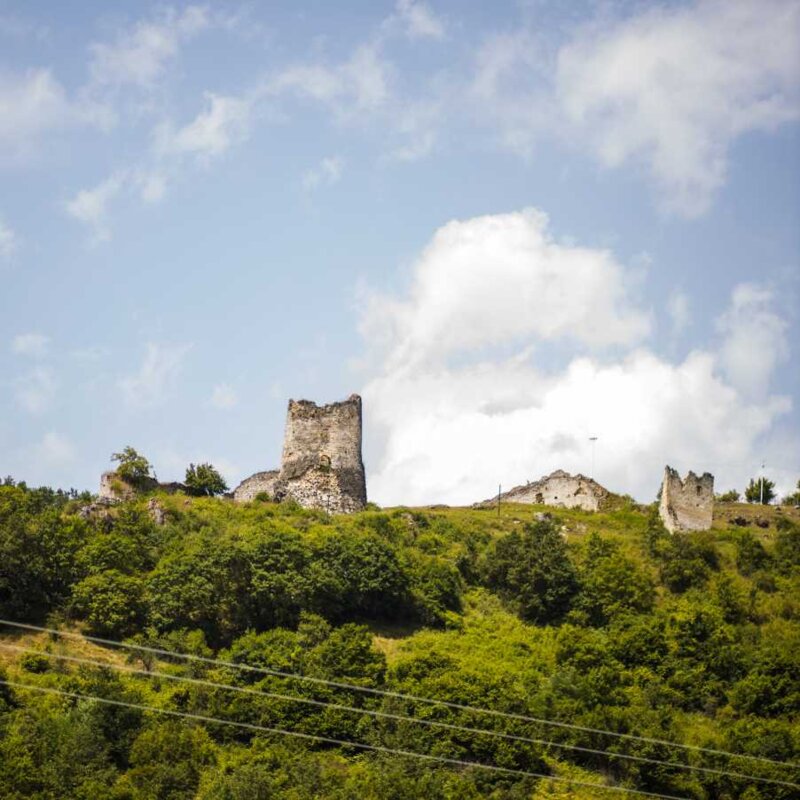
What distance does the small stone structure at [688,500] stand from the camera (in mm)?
77125

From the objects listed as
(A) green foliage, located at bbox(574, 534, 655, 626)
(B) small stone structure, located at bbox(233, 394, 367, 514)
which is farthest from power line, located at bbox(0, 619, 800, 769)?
(B) small stone structure, located at bbox(233, 394, 367, 514)

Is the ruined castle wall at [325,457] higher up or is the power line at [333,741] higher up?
the ruined castle wall at [325,457]

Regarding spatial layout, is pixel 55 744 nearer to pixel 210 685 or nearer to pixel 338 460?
pixel 210 685

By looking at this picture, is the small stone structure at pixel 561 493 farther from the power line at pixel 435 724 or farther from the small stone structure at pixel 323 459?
the power line at pixel 435 724

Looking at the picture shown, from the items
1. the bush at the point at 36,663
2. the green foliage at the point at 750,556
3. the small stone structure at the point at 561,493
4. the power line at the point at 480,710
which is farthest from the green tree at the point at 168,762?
the small stone structure at the point at 561,493

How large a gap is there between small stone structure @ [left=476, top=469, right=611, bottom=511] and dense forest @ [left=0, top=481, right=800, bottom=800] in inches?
367

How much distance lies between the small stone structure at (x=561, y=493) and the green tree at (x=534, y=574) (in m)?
14.2

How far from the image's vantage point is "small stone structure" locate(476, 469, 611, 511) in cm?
8356

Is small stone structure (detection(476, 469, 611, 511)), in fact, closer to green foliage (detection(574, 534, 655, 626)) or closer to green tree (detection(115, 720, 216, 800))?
green foliage (detection(574, 534, 655, 626))

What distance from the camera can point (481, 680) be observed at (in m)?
56.3

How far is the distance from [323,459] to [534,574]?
14252mm

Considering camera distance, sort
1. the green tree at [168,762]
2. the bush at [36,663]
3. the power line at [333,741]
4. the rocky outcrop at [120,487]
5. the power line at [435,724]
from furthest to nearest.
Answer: the rocky outcrop at [120,487] → the bush at [36,663] → the power line at [435,724] → the power line at [333,741] → the green tree at [168,762]

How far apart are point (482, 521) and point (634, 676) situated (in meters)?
19.0

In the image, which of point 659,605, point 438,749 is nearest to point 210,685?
point 438,749
